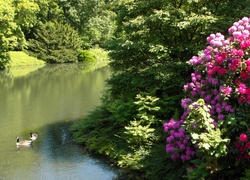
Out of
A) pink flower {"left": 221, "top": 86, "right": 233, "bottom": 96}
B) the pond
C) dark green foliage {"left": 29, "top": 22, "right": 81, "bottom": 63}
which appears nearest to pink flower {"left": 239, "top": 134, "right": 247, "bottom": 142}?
pink flower {"left": 221, "top": 86, "right": 233, "bottom": 96}

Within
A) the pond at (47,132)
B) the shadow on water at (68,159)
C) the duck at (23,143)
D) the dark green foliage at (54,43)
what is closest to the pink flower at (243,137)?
the shadow on water at (68,159)

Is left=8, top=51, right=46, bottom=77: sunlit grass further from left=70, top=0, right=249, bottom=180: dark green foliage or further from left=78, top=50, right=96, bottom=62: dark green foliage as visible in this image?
left=70, top=0, right=249, bottom=180: dark green foliage

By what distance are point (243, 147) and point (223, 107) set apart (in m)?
0.78

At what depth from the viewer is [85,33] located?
185ft

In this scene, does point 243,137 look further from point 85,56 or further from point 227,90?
point 85,56

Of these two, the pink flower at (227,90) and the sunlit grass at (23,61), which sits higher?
the pink flower at (227,90)

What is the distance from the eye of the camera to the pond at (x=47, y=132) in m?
9.23

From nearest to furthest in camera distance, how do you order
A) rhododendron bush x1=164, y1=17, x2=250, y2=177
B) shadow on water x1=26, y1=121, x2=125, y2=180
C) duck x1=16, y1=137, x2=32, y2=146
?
rhododendron bush x1=164, y1=17, x2=250, y2=177
shadow on water x1=26, y1=121, x2=125, y2=180
duck x1=16, y1=137, x2=32, y2=146

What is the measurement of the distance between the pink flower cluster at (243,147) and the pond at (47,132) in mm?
Result: 3944

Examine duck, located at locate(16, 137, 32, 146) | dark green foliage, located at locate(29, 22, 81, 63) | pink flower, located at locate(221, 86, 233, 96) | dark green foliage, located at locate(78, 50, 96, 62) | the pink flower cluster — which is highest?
pink flower, located at locate(221, 86, 233, 96)

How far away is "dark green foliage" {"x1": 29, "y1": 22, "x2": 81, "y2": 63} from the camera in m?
49.3

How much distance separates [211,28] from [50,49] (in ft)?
140

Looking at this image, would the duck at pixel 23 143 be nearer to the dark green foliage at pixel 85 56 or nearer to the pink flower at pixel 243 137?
the pink flower at pixel 243 137

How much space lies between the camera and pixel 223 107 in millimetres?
5934
